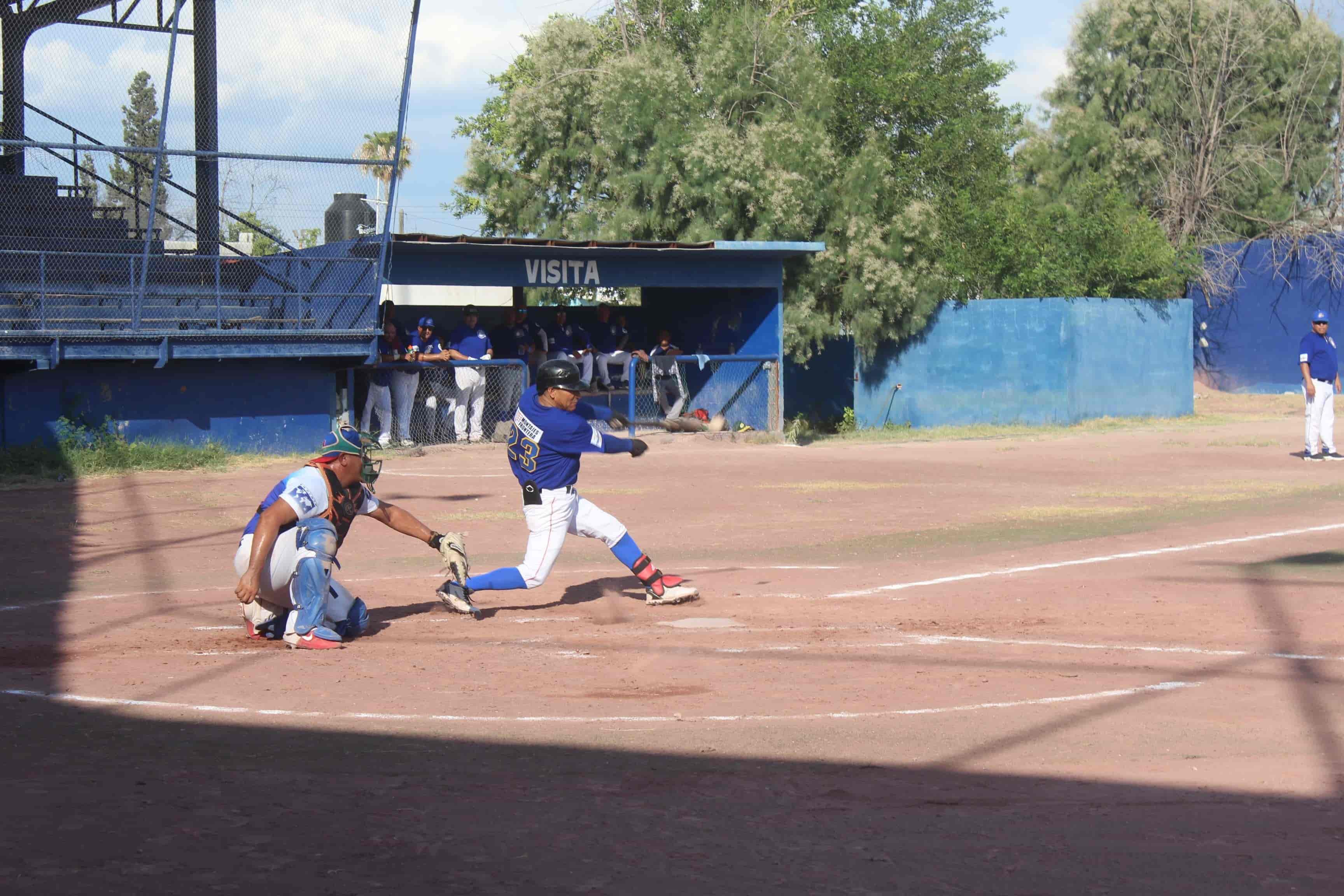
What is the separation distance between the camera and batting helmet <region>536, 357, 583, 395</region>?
8.95m

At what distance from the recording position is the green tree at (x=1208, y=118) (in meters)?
39.9

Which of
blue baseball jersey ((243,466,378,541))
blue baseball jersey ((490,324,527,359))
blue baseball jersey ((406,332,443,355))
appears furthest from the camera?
blue baseball jersey ((490,324,527,359))

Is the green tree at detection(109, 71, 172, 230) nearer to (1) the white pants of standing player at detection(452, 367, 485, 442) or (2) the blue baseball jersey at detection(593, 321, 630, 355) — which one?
(1) the white pants of standing player at detection(452, 367, 485, 442)

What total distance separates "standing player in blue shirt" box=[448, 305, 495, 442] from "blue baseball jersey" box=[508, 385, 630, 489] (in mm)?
13619

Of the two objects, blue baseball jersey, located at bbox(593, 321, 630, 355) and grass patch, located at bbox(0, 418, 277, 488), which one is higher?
blue baseball jersey, located at bbox(593, 321, 630, 355)

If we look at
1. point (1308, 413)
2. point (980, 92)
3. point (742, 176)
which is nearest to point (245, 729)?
point (1308, 413)

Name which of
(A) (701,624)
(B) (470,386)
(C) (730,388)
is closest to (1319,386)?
(C) (730,388)

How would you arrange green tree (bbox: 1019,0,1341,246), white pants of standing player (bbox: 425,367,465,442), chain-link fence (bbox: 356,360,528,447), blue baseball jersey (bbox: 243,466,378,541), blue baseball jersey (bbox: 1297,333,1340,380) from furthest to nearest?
green tree (bbox: 1019,0,1341,246) < white pants of standing player (bbox: 425,367,465,442) < chain-link fence (bbox: 356,360,528,447) < blue baseball jersey (bbox: 1297,333,1340,380) < blue baseball jersey (bbox: 243,466,378,541)

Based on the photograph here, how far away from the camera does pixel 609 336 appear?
2791 cm

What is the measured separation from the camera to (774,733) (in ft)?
19.8

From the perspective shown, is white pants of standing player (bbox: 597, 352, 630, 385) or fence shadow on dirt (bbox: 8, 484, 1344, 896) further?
white pants of standing player (bbox: 597, 352, 630, 385)

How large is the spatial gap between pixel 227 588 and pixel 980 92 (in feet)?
151

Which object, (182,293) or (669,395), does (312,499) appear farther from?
(669,395)

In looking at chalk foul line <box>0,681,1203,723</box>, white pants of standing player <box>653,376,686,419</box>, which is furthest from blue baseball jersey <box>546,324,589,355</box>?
chalk foul line <box>0,681,1203,723</box>
